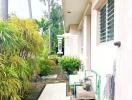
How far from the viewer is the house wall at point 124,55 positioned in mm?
3141

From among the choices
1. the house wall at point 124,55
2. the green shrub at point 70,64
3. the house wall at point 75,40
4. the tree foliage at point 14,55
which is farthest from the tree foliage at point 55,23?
the house wall at point 124,55

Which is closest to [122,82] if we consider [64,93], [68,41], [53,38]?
[64,93]

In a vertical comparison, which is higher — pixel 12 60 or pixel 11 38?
pixel 11 38

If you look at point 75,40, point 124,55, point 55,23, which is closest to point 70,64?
point 75,40

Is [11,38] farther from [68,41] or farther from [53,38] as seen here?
[53,38]

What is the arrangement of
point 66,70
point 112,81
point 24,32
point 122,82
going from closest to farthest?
point 122,82 → point 112,81 → point 24,32 → point 66,70

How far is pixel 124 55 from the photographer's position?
11.2 ft

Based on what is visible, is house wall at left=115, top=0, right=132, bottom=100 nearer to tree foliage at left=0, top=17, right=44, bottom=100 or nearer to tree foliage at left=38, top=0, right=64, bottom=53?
tree foliage at left=0, top=17, right=44, bottom=100

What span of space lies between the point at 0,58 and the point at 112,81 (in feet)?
8.42

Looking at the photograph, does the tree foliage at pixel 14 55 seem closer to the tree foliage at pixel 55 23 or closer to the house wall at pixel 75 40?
the house wall at pixel 75 40

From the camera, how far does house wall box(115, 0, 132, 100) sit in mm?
3141

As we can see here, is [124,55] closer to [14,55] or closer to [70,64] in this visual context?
[14,55]

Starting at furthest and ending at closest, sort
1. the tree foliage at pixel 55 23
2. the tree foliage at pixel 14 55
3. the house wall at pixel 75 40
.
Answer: the tree foliage at pixel 55 23 < the house wall at pixel 75 40 < the tree foliage at pixel 14 55

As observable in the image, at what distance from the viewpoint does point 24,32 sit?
25.7ft
